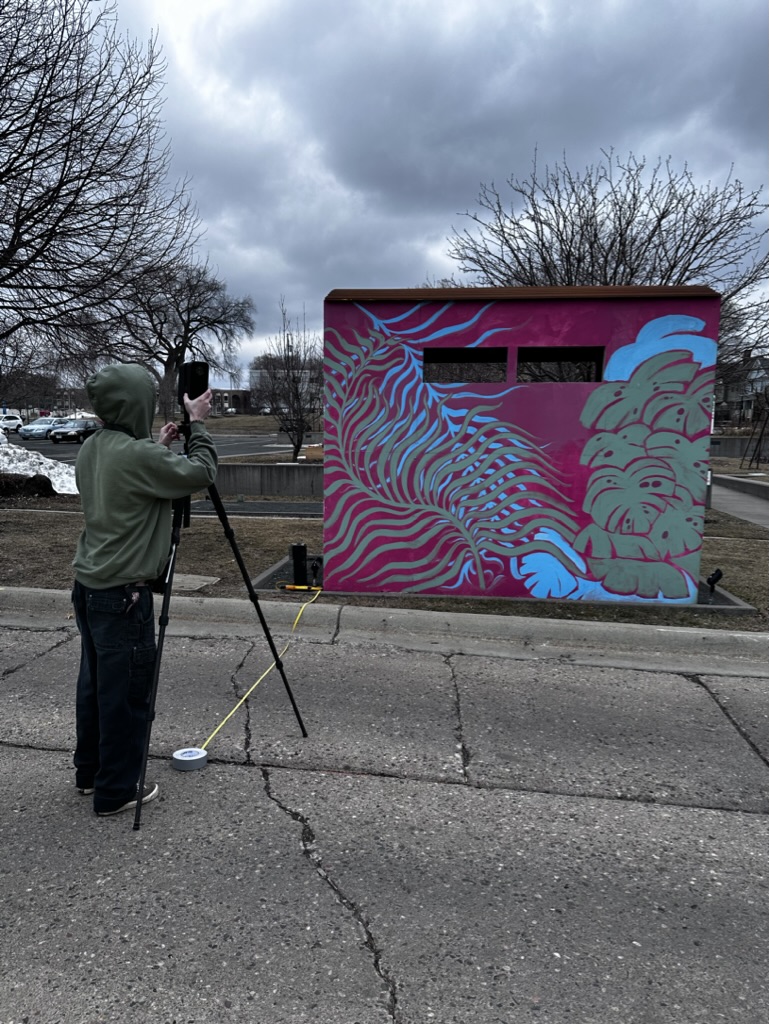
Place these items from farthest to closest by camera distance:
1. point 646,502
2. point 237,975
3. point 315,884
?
point 646,502
point 315,884
point 237,975

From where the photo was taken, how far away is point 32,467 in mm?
17891

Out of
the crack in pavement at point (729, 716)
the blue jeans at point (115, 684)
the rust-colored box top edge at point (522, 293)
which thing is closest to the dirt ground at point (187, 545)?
the rust-colored box top edge at point (522, 293)

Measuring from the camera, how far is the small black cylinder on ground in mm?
6668

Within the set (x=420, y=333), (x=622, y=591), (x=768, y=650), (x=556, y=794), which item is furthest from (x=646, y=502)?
(x=556, y=794)

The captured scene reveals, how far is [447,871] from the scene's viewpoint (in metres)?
2.66

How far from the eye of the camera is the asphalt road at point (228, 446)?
33450 millimetres

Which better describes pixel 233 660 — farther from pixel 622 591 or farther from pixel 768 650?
pixel 768 650

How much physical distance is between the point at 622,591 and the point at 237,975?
5084mm

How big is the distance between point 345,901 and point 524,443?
15.0 ft

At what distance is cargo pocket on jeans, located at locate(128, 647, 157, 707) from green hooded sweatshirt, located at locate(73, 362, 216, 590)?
324 millimetres

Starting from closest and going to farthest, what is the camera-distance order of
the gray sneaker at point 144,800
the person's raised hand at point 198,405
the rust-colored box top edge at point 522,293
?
the gray sneaker at point 144,800 → the person's raised hand at point 198,405 → the rust-colored box top edge at point 522,293

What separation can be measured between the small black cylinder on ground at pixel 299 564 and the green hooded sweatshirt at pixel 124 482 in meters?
3.72

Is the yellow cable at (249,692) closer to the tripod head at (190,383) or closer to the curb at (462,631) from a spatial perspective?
the curb at (462,631)

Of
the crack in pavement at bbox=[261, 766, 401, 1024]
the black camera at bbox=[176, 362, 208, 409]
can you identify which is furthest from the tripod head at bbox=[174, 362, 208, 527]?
the crack in pavement at bbox=[261, 766, 401, 1024]
